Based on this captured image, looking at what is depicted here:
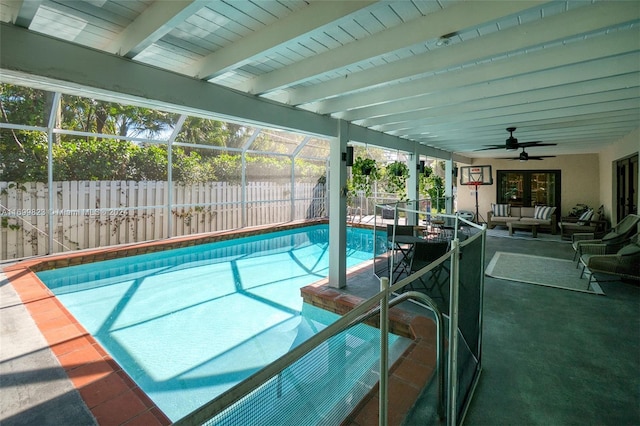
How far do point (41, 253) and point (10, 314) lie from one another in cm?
357

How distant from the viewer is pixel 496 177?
11.8 m

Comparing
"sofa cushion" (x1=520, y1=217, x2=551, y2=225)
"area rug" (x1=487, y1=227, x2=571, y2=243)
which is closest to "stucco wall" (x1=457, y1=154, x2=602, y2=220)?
"area rug" (x1=487, y1=227, x2=571, y2=243)

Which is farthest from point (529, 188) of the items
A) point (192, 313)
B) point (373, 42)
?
point (192, 313)

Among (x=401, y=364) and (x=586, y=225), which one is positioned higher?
(x=586, y=225)

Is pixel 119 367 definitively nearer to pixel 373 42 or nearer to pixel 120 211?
pixel 373 42

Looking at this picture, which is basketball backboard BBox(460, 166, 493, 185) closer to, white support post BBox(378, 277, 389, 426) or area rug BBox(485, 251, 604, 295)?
area rug BBox(485, 251, 604, 295)

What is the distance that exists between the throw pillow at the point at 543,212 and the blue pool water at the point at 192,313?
6.64 m

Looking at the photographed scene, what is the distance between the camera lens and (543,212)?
10.1m

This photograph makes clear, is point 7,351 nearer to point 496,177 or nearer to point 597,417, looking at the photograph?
point 597,417

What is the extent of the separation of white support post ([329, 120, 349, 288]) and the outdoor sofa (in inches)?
288

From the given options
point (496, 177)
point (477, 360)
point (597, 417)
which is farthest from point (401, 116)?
point (496, 177)

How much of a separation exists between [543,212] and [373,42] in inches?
408

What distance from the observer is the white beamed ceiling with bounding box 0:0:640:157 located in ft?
6.44

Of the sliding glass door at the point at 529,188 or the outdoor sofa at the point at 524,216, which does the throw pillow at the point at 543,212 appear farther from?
the sliding glass door at the point at 529,188
